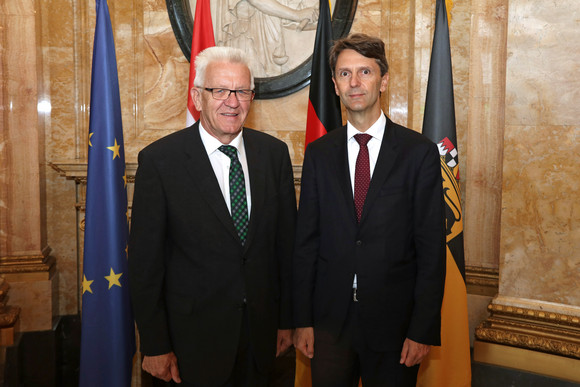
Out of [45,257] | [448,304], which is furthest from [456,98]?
[45,257]

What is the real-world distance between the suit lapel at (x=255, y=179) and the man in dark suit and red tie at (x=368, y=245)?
0.18m

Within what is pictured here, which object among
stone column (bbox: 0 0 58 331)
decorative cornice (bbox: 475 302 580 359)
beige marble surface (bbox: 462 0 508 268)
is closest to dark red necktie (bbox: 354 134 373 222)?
decorative cornice (bbox: 475 302 580 359)

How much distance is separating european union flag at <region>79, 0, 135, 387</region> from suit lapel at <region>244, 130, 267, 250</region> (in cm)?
115

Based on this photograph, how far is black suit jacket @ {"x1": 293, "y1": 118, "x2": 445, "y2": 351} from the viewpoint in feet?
Answer: 5.99

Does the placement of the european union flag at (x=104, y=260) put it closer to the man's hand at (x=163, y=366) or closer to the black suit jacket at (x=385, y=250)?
the man's hand at (x=163, y=366)

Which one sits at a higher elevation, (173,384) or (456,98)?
(456,98)

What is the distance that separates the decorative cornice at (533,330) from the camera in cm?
263

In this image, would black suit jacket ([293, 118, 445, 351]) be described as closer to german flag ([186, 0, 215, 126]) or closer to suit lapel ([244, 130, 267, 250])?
suit lapel ([244, 130, 267, 250])

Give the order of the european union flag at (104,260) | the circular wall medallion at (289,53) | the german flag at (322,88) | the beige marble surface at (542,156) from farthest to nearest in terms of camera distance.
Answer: the circular wall medallion at (289,53)
the german flag at (322,88)
the european union flag at (104,260)
the beige marble surface at (542,156)

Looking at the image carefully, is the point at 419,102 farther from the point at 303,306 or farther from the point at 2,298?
the point at 2,298

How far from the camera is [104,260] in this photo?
2.77 meters

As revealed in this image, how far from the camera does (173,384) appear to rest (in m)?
1.89

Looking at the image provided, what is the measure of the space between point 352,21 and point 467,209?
156 centimetres

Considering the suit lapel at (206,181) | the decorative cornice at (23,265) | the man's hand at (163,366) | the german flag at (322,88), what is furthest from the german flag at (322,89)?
the decorative cornice at (23,265)
